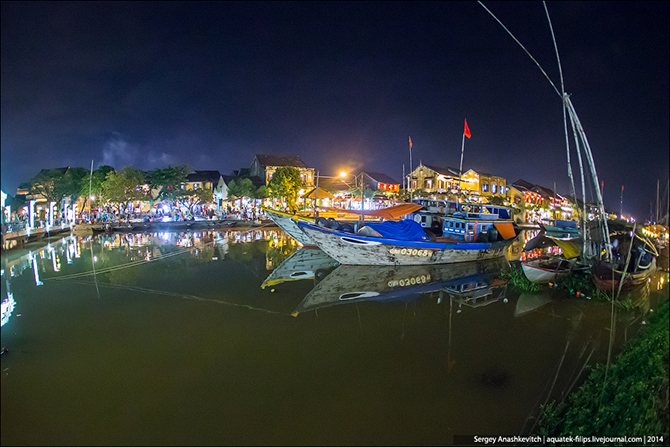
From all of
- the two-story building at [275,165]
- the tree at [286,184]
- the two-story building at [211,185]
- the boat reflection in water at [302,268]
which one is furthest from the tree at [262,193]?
the boat reflection in water at [302,268]

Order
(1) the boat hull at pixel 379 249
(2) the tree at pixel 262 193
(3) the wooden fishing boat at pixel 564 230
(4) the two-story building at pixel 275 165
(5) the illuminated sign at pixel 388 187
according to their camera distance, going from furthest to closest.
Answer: (5) the illuminated sign at pixel 388 187, (4) the two-story building at pixel 275 165, (2) the tree at pixel 262 193, (3) the wooden fishing boat at pixel 564 230, (1) the boat hull at pixel 379 249

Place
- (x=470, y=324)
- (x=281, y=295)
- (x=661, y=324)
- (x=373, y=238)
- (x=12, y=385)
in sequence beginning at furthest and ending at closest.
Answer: (x=373, y=238) < (x=281, y=295) < (x=470, y=324) < (x=661, y=324) < (x=12, y=385)

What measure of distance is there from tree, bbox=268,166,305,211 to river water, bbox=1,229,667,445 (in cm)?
2950

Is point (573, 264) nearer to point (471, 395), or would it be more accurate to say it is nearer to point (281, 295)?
point (471, 395)

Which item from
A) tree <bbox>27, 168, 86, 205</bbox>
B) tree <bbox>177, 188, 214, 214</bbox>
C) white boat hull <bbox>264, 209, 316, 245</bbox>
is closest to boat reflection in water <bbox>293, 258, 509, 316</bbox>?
white boat hull <bbox>264, 209, 316, 245</bbox>

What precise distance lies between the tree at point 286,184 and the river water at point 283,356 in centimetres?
2950

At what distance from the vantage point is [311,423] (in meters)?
4.77

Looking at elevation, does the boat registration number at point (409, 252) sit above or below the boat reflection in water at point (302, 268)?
above

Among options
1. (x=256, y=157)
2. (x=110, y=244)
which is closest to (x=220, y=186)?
(x=256, y=157)

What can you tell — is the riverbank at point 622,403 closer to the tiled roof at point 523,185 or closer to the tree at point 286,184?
the tree at point 286,184

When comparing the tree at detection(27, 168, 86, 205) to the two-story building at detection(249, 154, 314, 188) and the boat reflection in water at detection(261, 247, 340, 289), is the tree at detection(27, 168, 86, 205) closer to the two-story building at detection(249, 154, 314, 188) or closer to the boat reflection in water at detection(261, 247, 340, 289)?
the two-story building at detection(249, 154, 314, 188)

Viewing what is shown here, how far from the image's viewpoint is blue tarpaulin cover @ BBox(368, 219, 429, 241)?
15.2 m

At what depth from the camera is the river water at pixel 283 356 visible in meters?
4.75

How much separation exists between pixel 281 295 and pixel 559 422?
7999 millimetres
